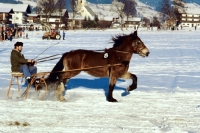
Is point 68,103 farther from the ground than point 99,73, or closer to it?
closer to it

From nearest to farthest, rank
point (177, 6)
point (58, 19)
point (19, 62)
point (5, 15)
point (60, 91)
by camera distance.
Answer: point (60, 91) → point (19, 62) → point (5, 15) → point (177, 6) → point (58, 19)

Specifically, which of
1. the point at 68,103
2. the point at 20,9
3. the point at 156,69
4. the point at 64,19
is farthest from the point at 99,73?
the point at 64,19

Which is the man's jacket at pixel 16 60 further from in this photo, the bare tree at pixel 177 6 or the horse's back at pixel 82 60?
the bare tree at pixel 177 6

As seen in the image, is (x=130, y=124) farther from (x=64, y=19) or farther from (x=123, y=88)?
(x=64, y=19)

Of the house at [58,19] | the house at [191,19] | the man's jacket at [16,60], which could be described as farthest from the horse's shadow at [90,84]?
the house at [191,19]

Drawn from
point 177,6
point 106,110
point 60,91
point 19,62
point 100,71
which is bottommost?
point 106,110

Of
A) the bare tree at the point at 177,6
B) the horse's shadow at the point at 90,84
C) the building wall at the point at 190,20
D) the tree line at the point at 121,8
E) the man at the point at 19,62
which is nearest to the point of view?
the man at the point at 19,62

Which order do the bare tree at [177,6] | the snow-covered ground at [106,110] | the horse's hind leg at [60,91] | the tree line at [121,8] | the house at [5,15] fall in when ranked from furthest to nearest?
the bare tree at [177,6] → the tree line at [121,8] → the house at [5,15] → the horse's hind leg at [60,91] → the snow-covered ground at [106,110]

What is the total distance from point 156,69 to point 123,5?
110 m

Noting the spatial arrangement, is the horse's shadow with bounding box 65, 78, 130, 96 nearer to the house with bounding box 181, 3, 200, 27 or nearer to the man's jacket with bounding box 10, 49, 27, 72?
the man's jacket with bounding box 10, 49, 27, 72

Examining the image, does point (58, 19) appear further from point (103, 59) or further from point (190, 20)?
point (103, 59)

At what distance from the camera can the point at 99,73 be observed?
8.90 meters

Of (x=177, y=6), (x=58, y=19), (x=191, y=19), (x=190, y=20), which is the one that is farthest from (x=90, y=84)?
(x=191, y=19)

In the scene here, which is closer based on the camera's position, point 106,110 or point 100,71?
point 106,110
